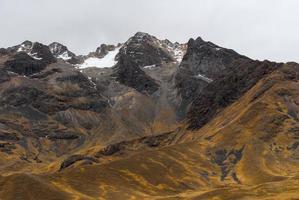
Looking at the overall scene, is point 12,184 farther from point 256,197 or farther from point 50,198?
point 256,197

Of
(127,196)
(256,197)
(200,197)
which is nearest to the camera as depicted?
(256,197)

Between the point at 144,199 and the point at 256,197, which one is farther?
the point at 144,199

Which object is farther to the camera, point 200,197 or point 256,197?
point 200,197

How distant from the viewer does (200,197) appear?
18100cm

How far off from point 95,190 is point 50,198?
24.7m

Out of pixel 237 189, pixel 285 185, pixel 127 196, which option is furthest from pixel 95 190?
pixel 285 185

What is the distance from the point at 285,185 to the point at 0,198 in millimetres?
95863

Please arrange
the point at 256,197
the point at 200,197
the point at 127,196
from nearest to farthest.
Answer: the point at 256,197, the point at 200,197, the point at 127,196

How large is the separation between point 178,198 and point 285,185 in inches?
1461

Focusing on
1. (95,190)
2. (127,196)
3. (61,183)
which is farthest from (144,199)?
(61,183)

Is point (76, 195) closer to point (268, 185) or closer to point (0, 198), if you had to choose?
point (0, 198)

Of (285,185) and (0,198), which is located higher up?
(285,185)

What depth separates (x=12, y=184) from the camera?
186 meters

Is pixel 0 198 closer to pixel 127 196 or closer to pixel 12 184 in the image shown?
pixel 12 184
